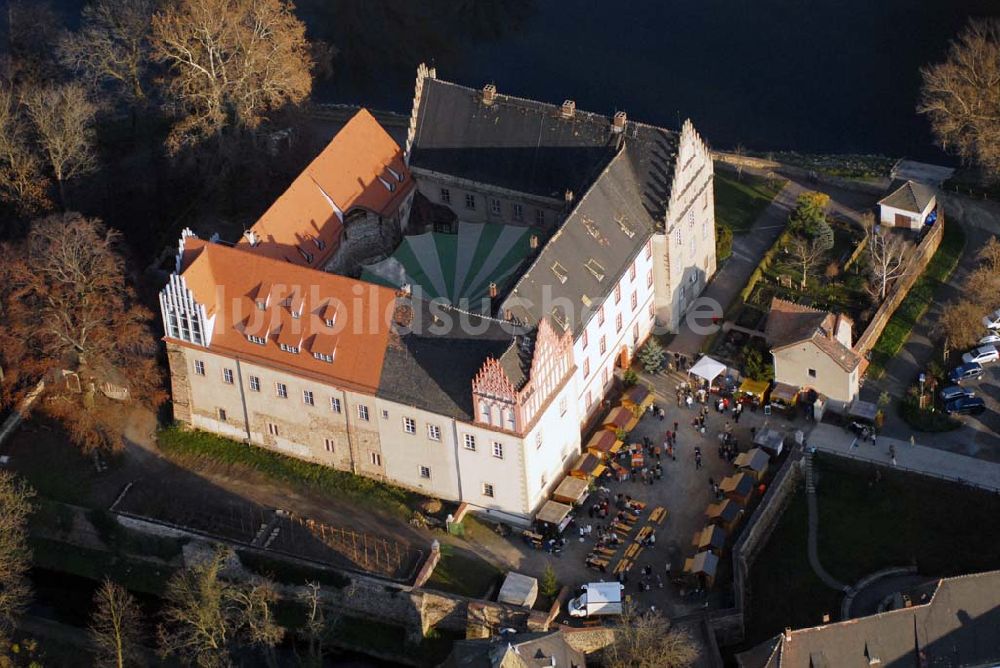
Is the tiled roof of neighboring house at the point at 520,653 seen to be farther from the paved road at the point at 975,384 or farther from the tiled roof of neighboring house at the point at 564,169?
the paved road at the point at 975,384

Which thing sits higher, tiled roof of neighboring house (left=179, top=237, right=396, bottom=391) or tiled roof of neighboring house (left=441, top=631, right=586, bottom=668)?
tiled roof of neighboring house (left=179, top=237, right=396, bottom=391)

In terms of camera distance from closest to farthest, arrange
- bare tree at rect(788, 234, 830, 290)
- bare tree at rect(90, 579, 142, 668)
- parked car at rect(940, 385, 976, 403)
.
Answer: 1. bare tree at rect(90, 579, 142, 668)
2. parked car at rect(940, 385, 976, 403)
3. bare tree at rect(788, 234, 830, 290)

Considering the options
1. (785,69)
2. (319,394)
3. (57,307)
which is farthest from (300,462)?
(785,69)

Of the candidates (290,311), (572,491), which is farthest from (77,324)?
(572,491)

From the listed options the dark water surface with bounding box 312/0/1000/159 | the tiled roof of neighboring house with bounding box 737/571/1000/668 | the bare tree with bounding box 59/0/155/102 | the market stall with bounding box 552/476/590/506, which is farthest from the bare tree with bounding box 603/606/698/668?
the dark water surface with bounding box 312/0/1000/159

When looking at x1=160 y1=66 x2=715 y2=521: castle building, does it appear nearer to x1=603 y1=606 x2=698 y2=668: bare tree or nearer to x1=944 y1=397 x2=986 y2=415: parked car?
x1=603 y1=606 x2=698 y2=668: bare tree

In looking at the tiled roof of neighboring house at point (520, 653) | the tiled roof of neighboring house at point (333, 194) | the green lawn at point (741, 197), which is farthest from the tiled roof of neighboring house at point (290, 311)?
the green lawn at point (741, 197)

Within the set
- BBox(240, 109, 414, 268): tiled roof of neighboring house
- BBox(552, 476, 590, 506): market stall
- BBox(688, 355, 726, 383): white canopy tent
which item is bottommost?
BBox(552, 476, 590, 506): market stall
